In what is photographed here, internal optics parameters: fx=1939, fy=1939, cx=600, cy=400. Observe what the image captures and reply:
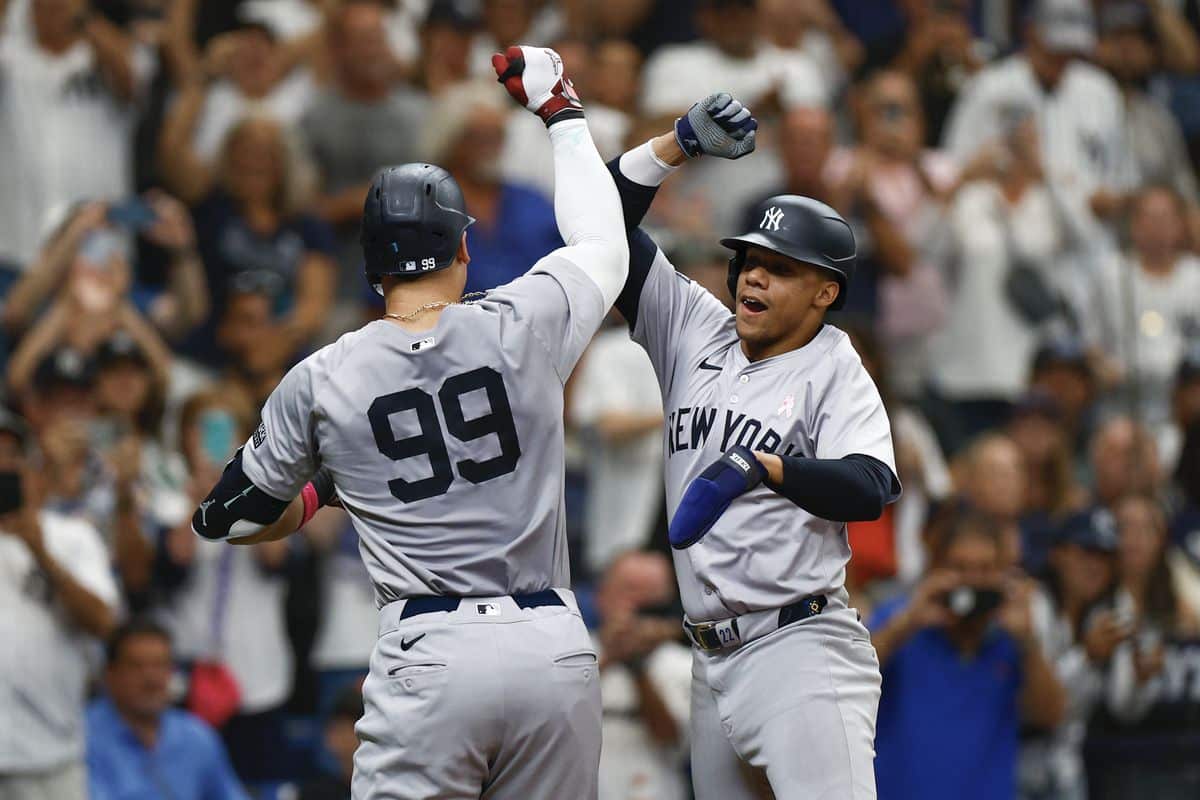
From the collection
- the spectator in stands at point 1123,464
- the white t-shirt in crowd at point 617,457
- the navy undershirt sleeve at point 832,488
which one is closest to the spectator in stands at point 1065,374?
the spectator in stands at point 1123,464

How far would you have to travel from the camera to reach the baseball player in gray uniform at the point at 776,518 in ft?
14.6

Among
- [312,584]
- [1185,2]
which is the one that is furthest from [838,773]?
[1185,2]

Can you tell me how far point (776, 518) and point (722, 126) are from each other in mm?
938

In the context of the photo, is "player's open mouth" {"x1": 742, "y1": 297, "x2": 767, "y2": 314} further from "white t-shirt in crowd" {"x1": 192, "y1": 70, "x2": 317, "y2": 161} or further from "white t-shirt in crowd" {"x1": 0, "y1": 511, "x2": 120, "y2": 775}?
"white t-shirt in crowd" {"x1": 192, "y1": 70, "x2": 317, "y2": 161}

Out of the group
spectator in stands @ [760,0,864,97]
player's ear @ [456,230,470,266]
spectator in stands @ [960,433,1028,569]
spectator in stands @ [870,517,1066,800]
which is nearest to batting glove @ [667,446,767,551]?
player's ear @ [456,230,470,266]

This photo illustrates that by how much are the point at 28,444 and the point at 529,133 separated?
3.01 m

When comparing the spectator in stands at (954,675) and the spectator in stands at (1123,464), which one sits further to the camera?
the spectator in stands at (1123,464)

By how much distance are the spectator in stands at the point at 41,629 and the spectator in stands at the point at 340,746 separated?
823 mm

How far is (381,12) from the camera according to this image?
29.2 feet

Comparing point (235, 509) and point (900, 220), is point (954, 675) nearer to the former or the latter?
point (900, 220)

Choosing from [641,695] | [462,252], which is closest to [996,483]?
[641,695]

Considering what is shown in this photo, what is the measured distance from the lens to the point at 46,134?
8453 millimetres

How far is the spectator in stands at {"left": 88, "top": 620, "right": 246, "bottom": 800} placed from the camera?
690 cm

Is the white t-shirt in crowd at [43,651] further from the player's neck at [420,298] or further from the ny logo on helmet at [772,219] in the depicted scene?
the ny logo on helmet at [772,219]
